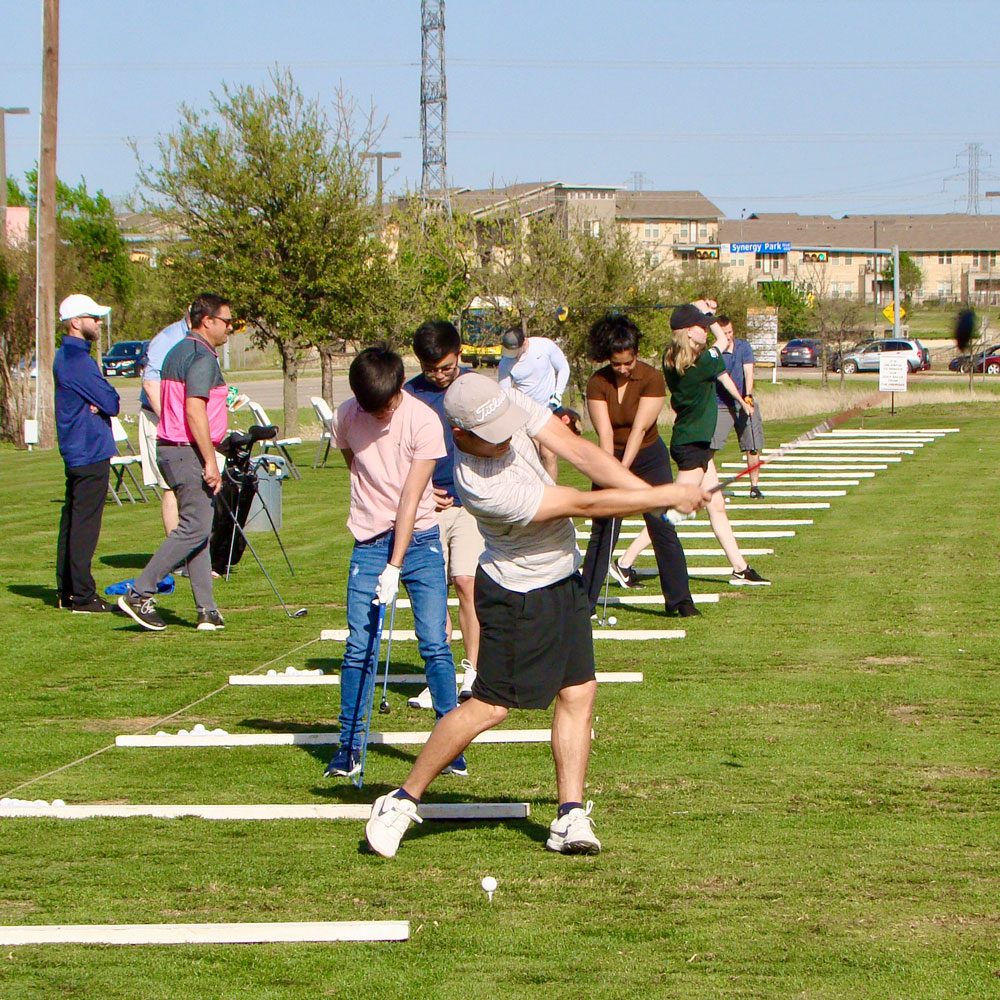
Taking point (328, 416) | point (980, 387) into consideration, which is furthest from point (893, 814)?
point (980, 387)

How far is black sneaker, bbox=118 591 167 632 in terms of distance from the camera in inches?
355

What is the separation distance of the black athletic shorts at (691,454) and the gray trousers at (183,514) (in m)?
3.29

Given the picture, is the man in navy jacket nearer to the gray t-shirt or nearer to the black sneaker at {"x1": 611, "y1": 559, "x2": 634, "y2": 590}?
the black sneaker at {"x1": 611, "y1": 559, "x2": 634, "y2": 590}

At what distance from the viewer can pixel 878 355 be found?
154 ft

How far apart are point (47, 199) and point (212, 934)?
909 inches

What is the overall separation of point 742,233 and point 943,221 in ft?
62.8

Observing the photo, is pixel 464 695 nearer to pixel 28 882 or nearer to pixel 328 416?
pixel 28 882

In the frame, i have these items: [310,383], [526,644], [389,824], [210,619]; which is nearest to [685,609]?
[210,619]

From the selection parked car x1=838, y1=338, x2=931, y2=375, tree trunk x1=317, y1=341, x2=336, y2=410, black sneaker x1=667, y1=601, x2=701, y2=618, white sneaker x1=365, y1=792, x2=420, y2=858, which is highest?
parked car x1=838, y1=338, x2=931, y2=375

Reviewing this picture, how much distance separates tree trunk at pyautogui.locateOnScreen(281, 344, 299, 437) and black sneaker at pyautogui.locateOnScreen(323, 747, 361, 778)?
22.2 meters

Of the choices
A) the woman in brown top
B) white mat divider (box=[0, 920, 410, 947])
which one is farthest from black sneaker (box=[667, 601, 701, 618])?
white mat divider (box=[0, 920, 410, 947])

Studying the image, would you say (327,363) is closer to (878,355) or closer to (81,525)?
(81,525)

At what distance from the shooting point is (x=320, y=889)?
4.46 meters

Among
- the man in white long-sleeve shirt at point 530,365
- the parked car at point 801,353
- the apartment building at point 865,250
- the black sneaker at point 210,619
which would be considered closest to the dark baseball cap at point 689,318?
the man in white long-sleeve shirt at point 530,365
